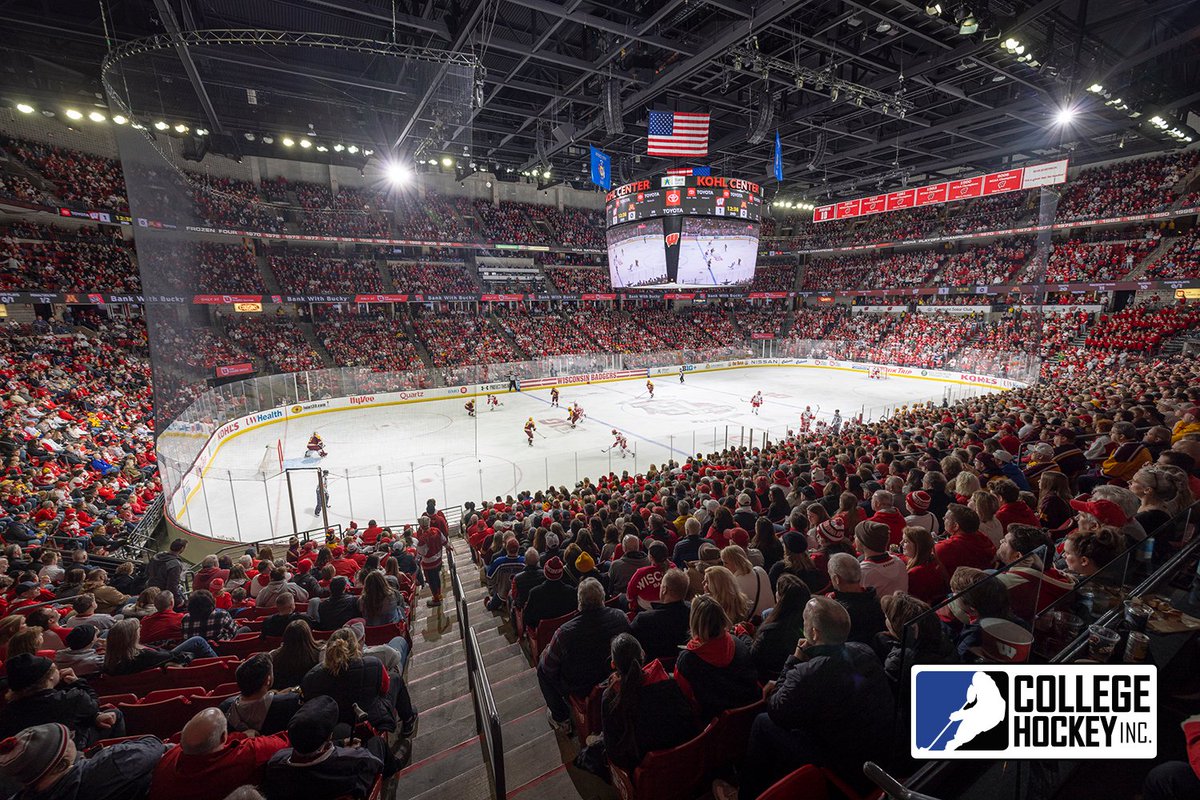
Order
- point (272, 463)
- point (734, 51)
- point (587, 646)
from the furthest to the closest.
Result: point (272, 463) → point (734, 51) → point (587, 646)

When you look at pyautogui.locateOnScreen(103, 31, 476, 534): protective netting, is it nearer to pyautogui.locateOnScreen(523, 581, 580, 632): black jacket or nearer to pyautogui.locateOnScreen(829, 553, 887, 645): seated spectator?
pyautogui.locateOnScreen(523, 581, 580, 632): black jacket

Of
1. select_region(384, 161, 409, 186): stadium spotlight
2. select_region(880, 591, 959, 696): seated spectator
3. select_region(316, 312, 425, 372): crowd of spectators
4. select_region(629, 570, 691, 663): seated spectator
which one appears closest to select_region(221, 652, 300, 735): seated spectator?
select_region(629, 570, 691, 663): seated spectator

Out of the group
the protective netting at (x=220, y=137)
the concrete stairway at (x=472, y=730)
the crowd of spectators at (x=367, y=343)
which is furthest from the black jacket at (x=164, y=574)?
the crowd of spectators at (x=367, y=343)

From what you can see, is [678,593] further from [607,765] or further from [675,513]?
[675,513]

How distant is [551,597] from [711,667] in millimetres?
2263

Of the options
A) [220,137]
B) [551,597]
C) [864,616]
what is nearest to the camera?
[864,616]

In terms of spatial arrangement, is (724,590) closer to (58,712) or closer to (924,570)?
(924,570)

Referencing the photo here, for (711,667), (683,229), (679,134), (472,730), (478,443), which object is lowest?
(478,443)

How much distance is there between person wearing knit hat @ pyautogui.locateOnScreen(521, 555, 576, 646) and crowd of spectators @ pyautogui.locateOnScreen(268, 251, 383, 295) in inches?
1334

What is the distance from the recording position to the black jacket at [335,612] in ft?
16.4

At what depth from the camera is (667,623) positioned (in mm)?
3322

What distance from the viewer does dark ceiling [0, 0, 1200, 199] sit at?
1341cm

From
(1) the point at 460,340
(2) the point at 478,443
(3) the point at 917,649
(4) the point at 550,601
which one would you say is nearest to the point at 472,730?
(4) the point at 550,601

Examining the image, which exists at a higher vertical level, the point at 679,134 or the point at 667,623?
→ the point at 679,134
